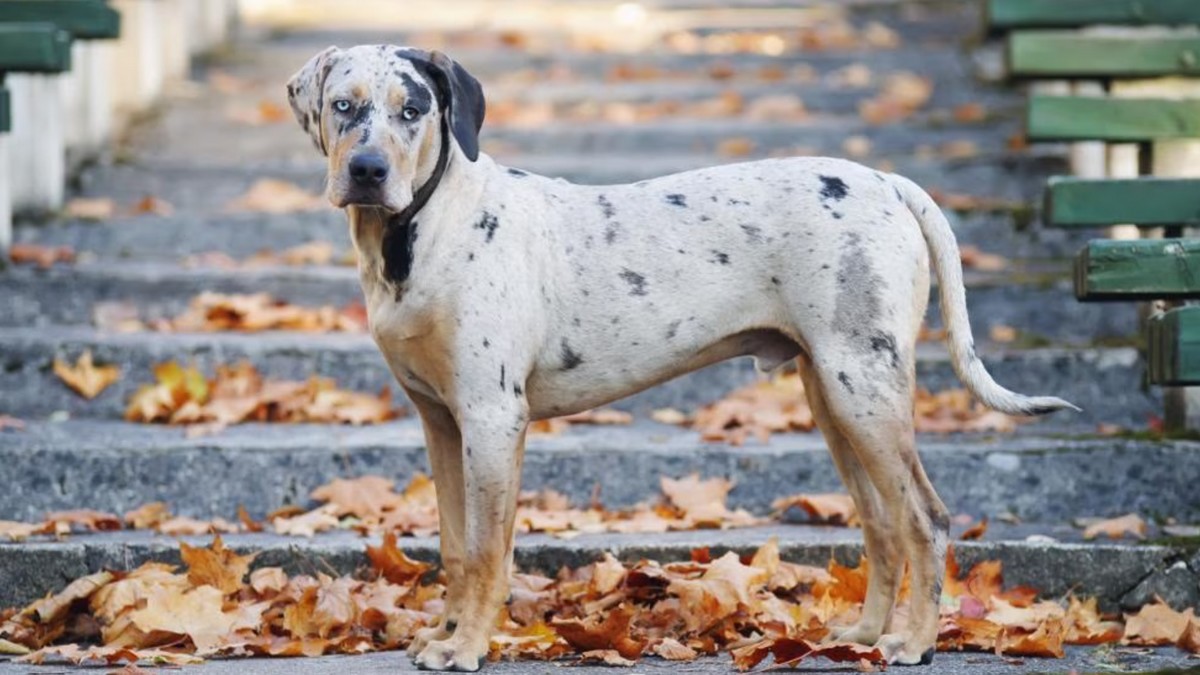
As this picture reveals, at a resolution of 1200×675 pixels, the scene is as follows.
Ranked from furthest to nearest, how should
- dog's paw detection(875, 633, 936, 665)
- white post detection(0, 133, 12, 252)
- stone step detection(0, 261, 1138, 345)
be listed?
1. white post detection(0, 133, 12, 252)
2. stone step detection(0, 261, 1138, 345)
3. dog's paw detection(875, 633, 936, 665)

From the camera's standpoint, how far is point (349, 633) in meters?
5.06

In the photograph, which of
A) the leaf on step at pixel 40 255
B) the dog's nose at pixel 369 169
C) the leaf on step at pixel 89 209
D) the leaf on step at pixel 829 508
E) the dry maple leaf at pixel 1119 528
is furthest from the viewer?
the leaf on step at pixel 89 209

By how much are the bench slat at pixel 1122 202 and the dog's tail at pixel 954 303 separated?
1787mm

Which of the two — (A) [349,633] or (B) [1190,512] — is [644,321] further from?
(B) [1190,512]

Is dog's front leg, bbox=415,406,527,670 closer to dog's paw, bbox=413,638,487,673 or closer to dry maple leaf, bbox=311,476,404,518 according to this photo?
dog's paw, bbox=413,638,487,673

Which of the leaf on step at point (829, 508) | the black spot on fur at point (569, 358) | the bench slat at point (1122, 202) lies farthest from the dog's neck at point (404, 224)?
the bench slat at point (1122, 202)

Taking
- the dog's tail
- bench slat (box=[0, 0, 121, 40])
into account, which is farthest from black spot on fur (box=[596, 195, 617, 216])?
bench slat (box=[0, 0, 121, 40])

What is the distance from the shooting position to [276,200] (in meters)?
8.59

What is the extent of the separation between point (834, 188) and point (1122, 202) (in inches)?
78.5

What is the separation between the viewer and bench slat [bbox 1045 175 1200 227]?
20.6ft

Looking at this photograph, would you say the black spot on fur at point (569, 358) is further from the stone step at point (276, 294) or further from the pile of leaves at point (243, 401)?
the stone step at point (276, 294)

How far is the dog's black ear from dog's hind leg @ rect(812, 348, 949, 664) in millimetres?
1035

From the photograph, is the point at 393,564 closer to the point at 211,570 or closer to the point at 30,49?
the point at 211,570

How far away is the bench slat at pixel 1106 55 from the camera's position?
24.8ft
